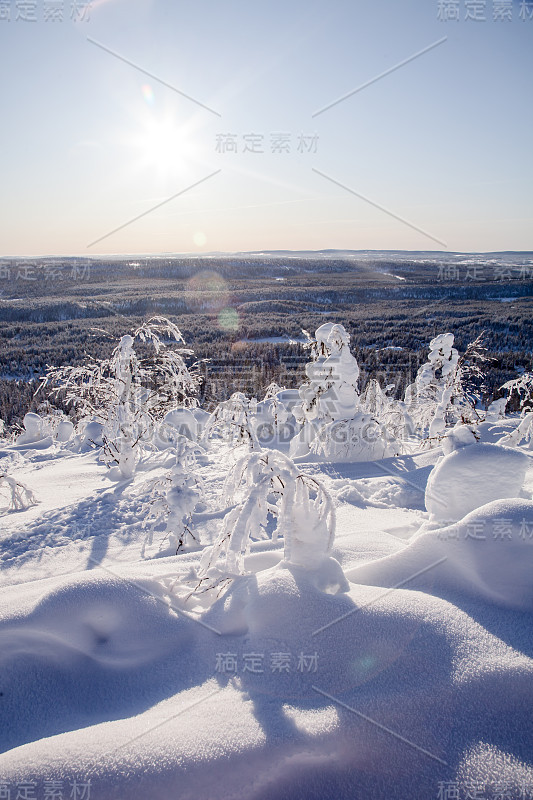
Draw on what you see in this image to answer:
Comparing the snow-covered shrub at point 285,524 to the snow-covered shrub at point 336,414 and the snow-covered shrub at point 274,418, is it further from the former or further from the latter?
the snow-covered shrub at point 274,418

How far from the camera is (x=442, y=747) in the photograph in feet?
6.00

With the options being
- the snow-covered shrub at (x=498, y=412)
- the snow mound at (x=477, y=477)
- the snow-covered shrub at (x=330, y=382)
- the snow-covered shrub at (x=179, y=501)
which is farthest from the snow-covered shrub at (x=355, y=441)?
the snow-covered shrub at (x=498, y=412)

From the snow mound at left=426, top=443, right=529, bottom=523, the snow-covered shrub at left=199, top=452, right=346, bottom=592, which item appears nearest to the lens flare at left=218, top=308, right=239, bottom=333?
the snow mound at left=426, top=443, right=529, bottom=523

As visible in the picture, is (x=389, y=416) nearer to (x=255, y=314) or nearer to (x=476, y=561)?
(x=476, y=561)

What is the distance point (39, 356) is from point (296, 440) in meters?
56.4

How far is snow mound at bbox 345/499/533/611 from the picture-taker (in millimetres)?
2627

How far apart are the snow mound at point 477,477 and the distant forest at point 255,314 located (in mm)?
7614

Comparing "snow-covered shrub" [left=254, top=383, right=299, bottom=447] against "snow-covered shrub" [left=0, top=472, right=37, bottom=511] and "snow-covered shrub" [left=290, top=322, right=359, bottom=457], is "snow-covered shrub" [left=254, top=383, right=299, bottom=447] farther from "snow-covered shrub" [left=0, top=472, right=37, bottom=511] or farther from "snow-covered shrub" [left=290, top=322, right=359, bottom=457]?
"snow-covered shrub" [left=0, top=472, right=37, bottom=511]

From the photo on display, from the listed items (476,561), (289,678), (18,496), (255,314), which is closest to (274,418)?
(18,496)

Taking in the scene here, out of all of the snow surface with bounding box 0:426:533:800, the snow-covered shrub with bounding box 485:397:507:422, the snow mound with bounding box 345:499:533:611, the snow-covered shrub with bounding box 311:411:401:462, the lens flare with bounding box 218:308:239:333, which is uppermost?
the lens flare with bounding box 218:308:239:333


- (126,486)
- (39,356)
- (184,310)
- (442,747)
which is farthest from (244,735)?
(184,310)

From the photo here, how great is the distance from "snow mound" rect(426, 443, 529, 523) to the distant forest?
7614 millimetres

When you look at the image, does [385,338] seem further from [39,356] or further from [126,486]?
[126,486]

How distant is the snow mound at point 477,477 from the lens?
383cm
